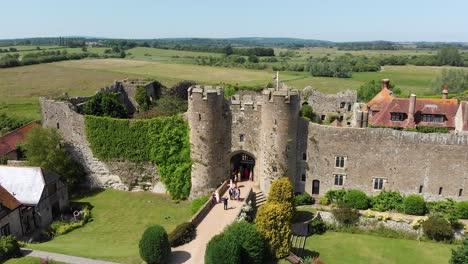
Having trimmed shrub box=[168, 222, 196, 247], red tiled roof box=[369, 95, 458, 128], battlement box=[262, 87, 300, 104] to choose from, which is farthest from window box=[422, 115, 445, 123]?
trimmed shrub box=[168, 222, 196, 247]

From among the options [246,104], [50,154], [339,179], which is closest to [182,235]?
[246,104]

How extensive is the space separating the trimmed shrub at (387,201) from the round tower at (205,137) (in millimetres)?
12375

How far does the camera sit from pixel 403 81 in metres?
112

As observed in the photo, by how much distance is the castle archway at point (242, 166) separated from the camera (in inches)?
1377

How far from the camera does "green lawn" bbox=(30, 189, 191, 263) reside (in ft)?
80.1

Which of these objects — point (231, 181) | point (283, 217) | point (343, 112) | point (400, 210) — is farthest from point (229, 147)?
point (343, 112)

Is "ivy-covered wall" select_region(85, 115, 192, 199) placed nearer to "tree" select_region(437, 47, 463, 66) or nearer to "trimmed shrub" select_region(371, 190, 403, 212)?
"trimmed shrub" select_region(371, 190, 403, 212)

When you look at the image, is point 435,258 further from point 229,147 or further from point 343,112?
point 343,112

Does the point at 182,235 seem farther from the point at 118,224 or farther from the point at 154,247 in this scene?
the point at 118,224

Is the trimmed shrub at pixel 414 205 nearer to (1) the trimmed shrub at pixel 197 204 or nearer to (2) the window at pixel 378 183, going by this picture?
(2) the window at pixel 378 183

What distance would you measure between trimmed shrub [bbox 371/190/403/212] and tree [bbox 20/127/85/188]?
2560 cm

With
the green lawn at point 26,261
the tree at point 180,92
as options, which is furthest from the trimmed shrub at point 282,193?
the tree at point 180,92

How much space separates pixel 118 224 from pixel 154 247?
10178 millimetres

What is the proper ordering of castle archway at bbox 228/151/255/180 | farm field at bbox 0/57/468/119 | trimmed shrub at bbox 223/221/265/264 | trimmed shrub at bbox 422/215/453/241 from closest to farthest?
1. trimmed shrub at bbox 223/221/265/264
2. trimmed shrub at bbox 422/215/453/241
3. castle archway at bbox 228/151/255/180
4. farm field at bbox 0/57/468/119
